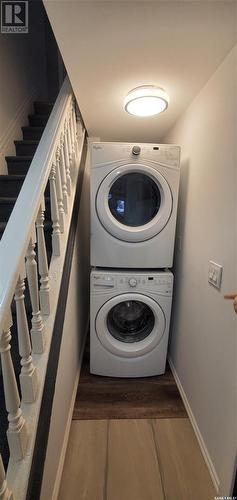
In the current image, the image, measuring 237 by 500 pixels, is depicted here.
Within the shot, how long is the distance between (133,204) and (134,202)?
0.6 inches

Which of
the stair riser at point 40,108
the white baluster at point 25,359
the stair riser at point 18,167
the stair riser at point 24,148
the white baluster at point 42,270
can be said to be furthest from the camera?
the stair riser at point 40,108

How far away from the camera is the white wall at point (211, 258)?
3.28 ft

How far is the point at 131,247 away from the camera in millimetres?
1626

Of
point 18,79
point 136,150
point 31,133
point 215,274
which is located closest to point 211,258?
point 215,274

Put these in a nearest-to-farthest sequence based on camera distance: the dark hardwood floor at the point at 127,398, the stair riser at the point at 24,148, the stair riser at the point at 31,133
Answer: the dark hardwood floor at the point at 127,398
the stair riser at the point at 24,148
the stair riser at the point at 31,133

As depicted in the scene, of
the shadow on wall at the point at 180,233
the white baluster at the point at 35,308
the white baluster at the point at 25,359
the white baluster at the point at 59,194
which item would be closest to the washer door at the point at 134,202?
the shadow on wall at the point at 180,233

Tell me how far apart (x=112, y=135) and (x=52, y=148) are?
4.08ft

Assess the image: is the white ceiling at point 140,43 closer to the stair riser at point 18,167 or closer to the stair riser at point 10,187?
the stair riser at point 10,187

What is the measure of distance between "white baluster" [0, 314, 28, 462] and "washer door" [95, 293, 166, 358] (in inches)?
38.8

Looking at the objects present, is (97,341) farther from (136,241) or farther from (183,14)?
(183,14)

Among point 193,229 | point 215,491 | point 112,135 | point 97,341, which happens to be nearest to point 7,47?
point 112,135

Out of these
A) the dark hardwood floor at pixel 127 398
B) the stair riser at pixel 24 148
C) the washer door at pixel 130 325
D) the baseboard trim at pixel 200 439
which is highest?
the stair riser at pixel 24 148

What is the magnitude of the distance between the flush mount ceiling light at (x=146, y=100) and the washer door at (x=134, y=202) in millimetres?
316

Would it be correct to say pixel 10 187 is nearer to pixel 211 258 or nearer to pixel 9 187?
pixel 9 187
